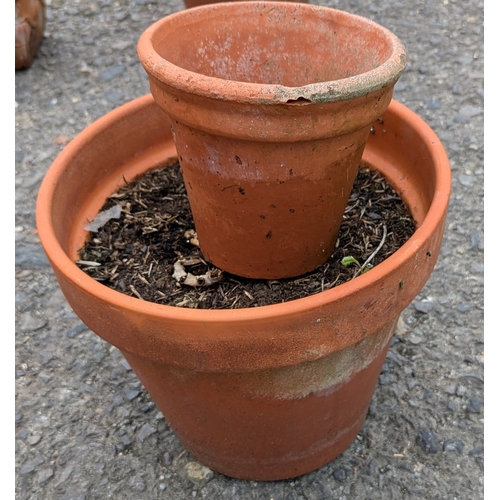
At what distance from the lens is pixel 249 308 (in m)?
0.94

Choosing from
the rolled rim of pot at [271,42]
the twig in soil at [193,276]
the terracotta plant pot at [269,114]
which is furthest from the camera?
the twig in soil at [193,276]

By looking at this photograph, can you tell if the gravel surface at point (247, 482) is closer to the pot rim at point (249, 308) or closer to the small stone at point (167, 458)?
the small stone at point (167, 458)

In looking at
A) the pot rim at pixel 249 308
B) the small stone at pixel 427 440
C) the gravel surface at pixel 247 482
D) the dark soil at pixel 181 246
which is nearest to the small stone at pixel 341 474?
the gravel surface at pixel 247 482

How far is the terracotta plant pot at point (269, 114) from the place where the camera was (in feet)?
3.04

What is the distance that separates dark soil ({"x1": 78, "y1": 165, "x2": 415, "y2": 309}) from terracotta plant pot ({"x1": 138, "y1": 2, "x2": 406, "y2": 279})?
47mm

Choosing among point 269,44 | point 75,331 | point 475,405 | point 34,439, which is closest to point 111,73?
point 75,331

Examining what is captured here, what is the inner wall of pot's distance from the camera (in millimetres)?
1187

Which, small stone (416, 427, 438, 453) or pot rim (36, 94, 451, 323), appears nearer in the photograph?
pot rim (36, 94, 451, 323)

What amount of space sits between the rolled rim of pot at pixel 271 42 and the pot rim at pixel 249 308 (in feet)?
0.80

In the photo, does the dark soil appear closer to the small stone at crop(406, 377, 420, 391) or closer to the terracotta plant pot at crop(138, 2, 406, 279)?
the terracotta plant pot at crop(138, 2, 406, 279)

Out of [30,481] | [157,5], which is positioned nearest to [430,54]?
[157,5]

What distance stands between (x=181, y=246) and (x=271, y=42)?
54 cm

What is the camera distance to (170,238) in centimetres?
140

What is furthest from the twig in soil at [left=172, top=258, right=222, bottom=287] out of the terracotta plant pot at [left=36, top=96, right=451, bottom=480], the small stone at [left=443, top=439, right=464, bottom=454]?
the small stone at [left=443, top=439, right=464, bottom=454]
